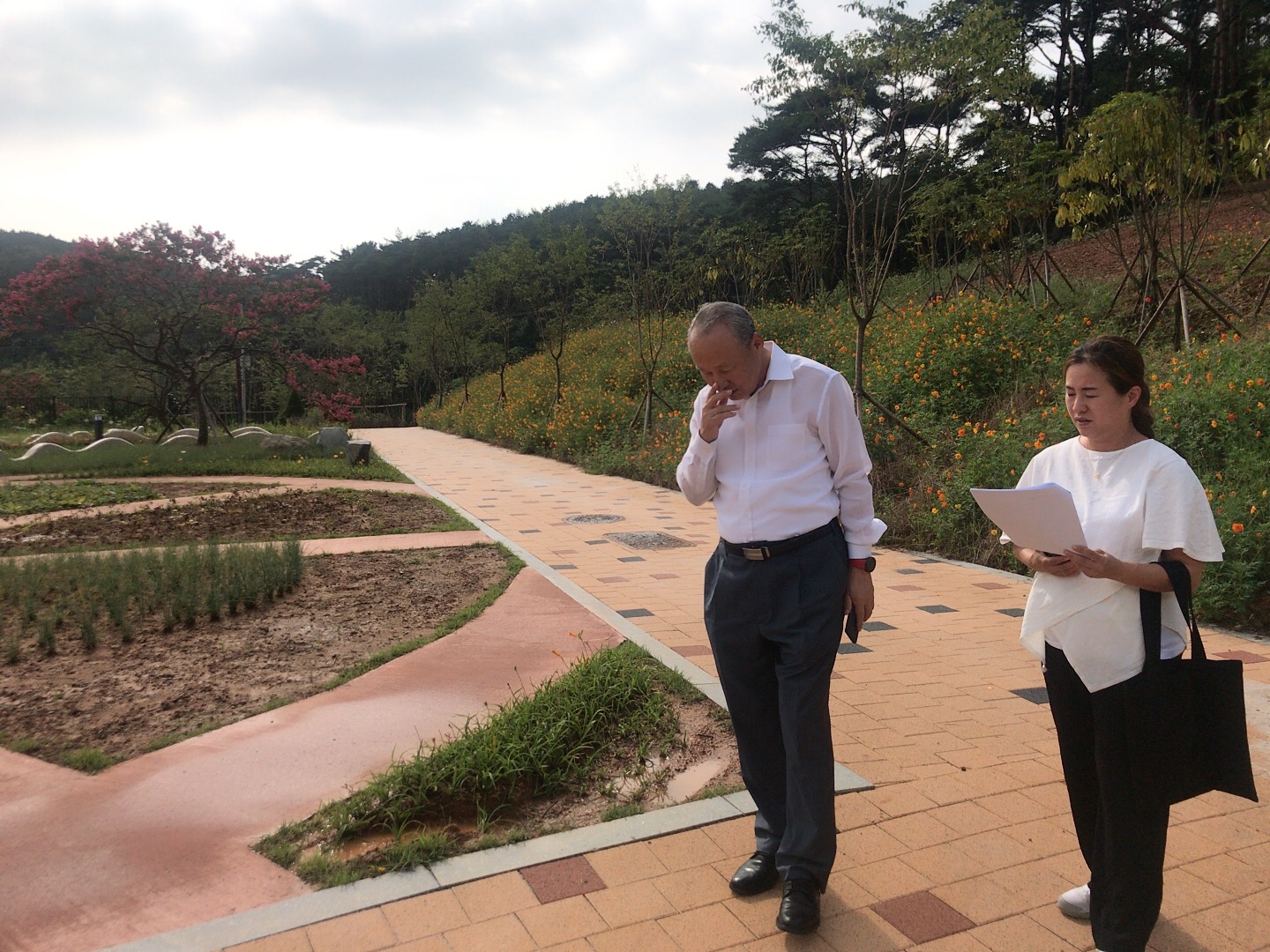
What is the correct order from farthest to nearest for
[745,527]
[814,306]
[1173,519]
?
[814,306] < [745,527] < [1173,519]

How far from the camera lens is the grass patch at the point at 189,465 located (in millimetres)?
14109

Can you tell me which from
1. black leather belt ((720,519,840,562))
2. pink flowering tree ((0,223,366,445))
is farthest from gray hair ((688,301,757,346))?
pink flowering tree ((0,223,366,445))

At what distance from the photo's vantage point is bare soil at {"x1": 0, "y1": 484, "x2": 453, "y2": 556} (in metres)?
8.24

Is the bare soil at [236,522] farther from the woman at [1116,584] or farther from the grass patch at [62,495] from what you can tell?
the woman at [1116,584]

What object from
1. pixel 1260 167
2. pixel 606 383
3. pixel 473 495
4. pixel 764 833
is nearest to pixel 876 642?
pixel 764 833

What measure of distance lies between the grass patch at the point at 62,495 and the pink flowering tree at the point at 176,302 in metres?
3.79

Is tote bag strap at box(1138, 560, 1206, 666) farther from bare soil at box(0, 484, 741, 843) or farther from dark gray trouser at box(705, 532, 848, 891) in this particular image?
bare soil at box(0, 484, 741, 843)

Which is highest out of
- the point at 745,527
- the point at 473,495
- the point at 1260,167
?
the point at 1260,167

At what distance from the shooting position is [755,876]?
8.20ft

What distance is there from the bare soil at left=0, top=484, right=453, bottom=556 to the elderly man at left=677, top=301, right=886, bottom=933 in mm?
6643

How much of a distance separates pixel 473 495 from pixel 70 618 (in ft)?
22.6

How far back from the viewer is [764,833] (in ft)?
8.48

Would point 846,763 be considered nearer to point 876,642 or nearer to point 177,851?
point 876,642

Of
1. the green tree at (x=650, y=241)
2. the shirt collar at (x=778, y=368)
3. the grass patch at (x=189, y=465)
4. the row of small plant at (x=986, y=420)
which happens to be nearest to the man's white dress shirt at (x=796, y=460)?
the shirt collar at (x=778, y=368)
